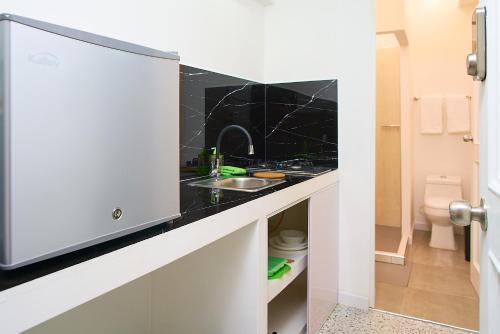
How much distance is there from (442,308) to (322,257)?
934mm

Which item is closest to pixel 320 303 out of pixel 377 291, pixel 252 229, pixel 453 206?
pixel 377 291

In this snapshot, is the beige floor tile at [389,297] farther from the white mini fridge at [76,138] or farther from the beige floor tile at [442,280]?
the white mini fridge at [76,138]

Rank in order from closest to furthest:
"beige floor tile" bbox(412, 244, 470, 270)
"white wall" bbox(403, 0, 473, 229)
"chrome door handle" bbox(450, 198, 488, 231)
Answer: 1. "chrome door handle" bbox(450, 198, 488, 231)
2. "beige floor tile" bbox(412, 244, 470, 270)
3. "white wall" bbox(403, 0, 473, 229)

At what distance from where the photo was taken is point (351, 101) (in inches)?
90.9

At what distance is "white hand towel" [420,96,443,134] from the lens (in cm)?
387

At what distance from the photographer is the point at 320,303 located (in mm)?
2002

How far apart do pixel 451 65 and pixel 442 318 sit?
9.51 ft

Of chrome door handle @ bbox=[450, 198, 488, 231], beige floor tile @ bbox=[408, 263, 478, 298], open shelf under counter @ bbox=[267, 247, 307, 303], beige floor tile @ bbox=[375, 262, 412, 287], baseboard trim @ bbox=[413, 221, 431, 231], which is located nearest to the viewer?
chrome door handle @ bbox=[450, 198, 488, 231]

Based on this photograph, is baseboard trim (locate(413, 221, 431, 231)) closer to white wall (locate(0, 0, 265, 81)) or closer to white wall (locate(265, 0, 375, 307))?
white wall (locate(265, 0, 375, 307))

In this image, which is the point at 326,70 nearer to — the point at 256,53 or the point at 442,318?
the point at 256,53

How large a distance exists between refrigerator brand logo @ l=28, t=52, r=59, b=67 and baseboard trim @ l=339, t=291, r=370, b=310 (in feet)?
7.32

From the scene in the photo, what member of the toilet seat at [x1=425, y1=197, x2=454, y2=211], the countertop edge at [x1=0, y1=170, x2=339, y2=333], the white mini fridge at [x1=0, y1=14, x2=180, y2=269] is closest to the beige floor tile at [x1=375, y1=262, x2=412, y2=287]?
the toilet seat at [x1=425, y1=197, x2=454, y2=211]

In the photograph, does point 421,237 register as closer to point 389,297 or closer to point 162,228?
point 389,297

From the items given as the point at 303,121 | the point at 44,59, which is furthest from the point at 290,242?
the point at 44,59
